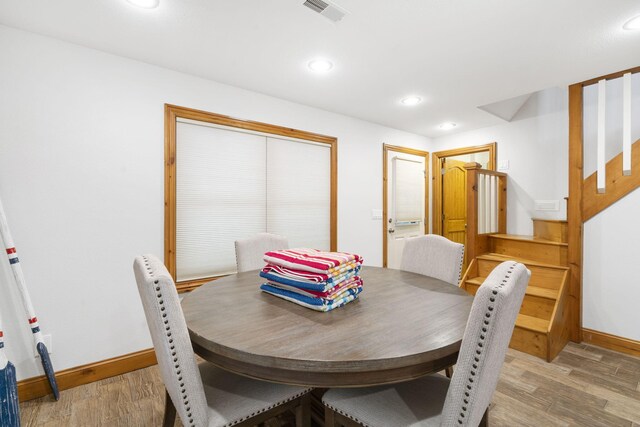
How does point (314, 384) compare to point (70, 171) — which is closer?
point (314, 384)

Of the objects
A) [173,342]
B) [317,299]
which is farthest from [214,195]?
[173,342]

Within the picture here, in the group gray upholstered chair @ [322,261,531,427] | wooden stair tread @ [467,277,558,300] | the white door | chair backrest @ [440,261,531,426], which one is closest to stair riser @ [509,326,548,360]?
wooden stair tread @ [467,277,558,300]

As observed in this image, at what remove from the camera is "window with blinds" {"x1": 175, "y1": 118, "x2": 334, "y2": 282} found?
→ 2.58 m

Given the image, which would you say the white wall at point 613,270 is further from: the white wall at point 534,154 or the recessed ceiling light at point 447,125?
the recessed ceiling light at point 447,125

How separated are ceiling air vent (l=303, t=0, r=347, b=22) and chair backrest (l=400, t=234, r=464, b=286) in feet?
5.01

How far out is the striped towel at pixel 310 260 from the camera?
1.29 meters

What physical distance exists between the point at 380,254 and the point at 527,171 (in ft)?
6.94

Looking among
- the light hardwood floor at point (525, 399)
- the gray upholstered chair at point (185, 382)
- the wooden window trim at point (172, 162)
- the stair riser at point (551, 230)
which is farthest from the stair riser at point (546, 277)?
the wooden window trim at point (172, 162)

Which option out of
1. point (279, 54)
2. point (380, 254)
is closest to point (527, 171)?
point (380, 254)

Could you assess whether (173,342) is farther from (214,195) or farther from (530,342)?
(530,342)

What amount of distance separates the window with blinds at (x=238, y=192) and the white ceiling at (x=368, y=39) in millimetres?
543

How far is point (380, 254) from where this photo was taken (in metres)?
4.04

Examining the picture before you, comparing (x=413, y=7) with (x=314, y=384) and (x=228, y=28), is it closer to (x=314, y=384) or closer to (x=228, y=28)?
Answer: (x=228, y=28)

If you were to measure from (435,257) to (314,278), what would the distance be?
3.70 ft
